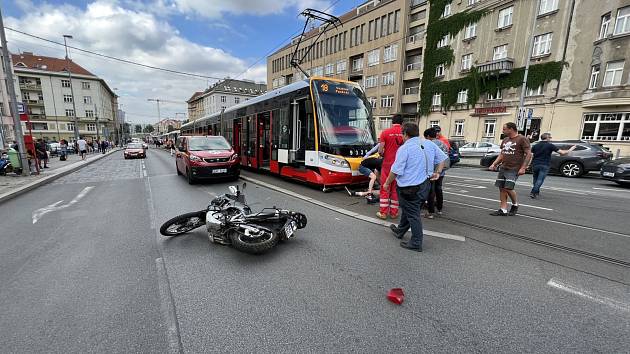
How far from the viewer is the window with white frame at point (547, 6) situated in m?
20.7

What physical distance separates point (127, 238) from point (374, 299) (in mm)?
4046

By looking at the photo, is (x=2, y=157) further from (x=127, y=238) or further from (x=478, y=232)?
(x=478, y=232)

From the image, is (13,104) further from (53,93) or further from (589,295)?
(53,93)

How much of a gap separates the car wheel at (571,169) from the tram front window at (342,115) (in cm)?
1108

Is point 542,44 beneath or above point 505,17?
beneath

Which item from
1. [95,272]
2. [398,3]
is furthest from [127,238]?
[398,3]

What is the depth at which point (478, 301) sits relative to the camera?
8.98 feet

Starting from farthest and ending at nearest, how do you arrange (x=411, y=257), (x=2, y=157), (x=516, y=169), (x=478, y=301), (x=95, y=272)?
(x=2, y=157) < (x=516, y=169) < (x=411, y=257) < (x=95, y=272) < (x=478, y=301)

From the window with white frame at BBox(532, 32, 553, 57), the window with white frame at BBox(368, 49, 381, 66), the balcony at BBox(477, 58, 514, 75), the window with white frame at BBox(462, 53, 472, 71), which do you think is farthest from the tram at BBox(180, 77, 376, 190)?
the window with white frame at BBox(368, 49, 381, 66)

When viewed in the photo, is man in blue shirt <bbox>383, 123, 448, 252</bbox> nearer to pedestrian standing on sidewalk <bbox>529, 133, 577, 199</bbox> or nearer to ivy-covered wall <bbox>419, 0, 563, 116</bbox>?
pedestrian standing on sidewalk <bbox>529, 133, 577, 199</bbox>

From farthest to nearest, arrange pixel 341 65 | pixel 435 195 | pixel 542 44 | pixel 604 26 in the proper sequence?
pixel 341 65
pixel 542 44
pixel 604 26
pixel 435 195

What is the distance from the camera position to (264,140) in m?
10.6

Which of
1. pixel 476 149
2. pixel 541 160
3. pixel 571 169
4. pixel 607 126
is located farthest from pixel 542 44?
pixel 541 160

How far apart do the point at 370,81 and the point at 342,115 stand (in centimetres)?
3173
